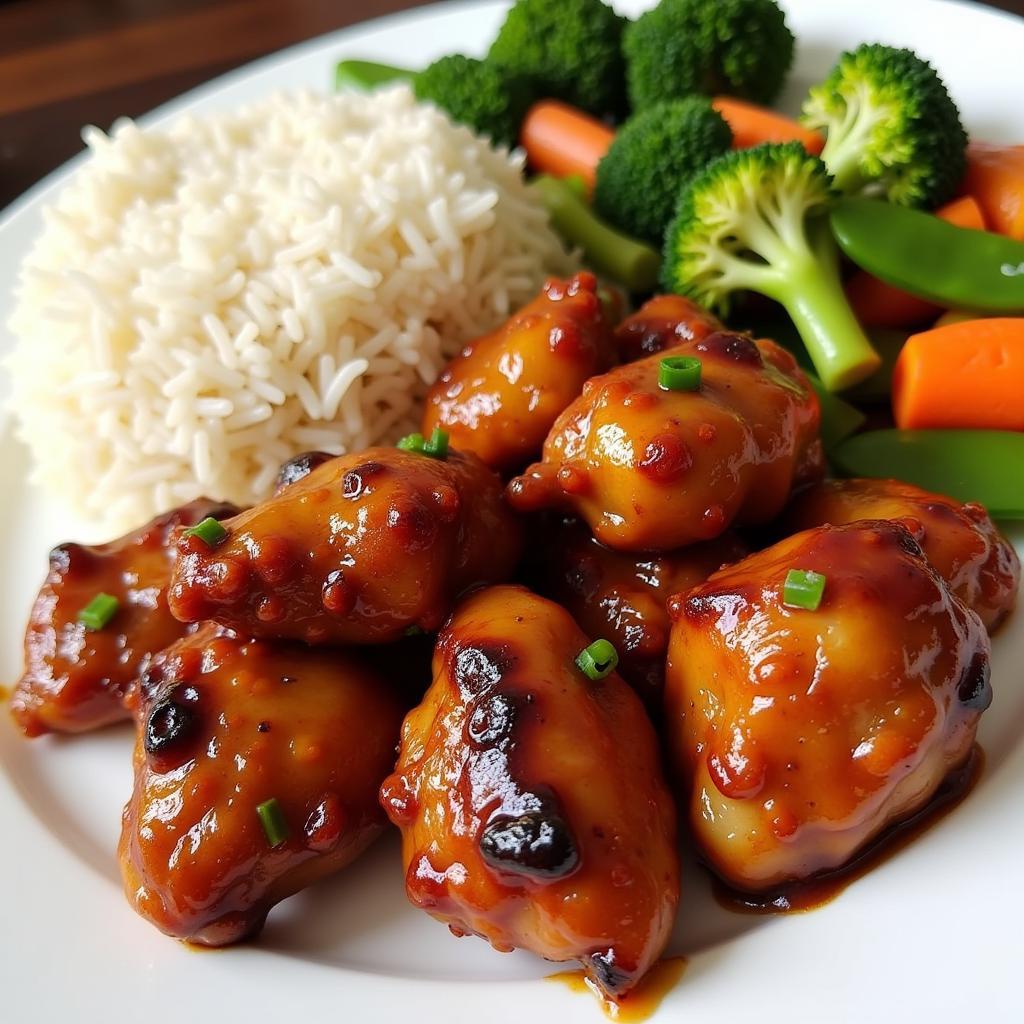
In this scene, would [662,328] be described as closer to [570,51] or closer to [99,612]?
[99,612]

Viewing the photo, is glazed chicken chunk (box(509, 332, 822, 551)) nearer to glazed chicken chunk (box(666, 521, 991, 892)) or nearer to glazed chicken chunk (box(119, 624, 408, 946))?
glazed chicken chunk (box(666, 521, 991, 892))

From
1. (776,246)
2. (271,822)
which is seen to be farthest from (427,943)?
(776,246)

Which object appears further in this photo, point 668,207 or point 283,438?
point 668,207

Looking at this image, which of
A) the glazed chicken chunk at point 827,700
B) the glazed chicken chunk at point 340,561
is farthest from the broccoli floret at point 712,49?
the glazed chicken chunk at point 827,700

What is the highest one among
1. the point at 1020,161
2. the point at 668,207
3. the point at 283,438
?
the point at 1020,161

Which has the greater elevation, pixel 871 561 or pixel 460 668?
pixel 871 561

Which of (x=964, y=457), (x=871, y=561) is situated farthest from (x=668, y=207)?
(x=871, y=561)

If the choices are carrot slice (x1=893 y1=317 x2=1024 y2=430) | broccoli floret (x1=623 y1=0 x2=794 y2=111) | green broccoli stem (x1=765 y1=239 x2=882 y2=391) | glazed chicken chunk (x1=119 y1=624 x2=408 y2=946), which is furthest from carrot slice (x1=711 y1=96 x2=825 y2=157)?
glazed chicken chunk (x1=119 y1=624 x2=408 y2=946)

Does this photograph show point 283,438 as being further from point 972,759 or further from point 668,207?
point 972,759

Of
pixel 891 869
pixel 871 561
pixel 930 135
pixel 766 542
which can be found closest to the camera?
pixel 871 561
